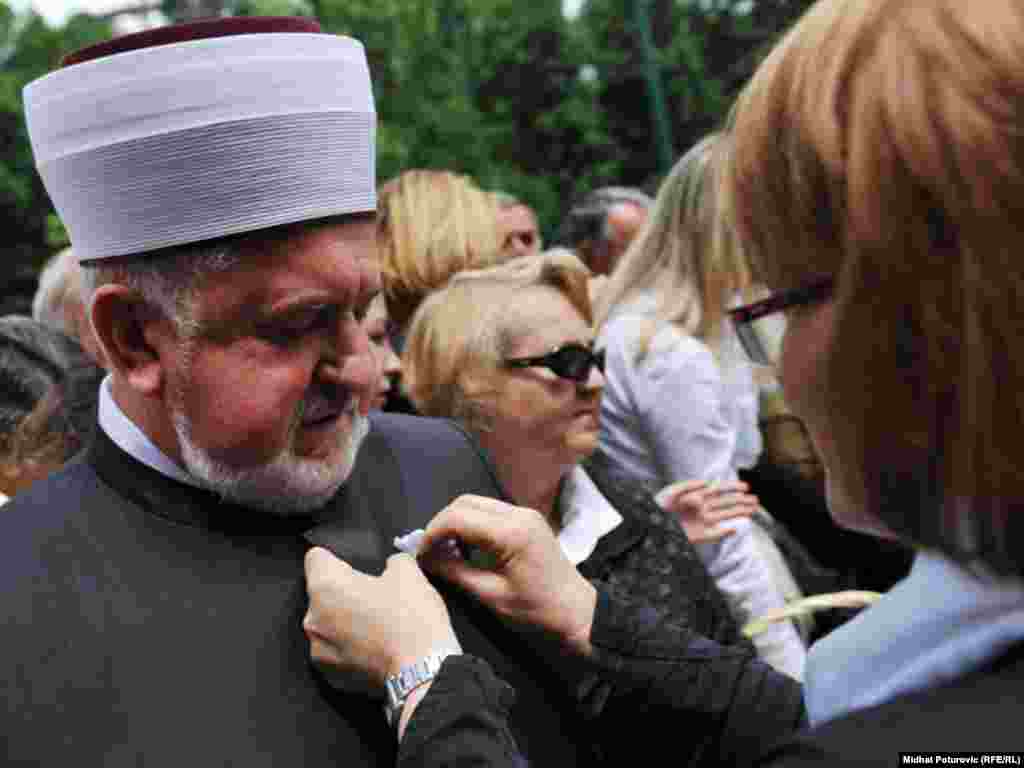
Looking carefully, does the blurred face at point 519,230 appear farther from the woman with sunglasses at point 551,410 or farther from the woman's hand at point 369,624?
the woman's hand at point 369,624

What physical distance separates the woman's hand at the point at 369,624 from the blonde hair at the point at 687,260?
7.18 ft

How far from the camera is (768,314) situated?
56.4 inches

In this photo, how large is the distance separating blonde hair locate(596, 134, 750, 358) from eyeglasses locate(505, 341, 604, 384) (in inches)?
26.3

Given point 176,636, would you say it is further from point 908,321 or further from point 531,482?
point 531,482

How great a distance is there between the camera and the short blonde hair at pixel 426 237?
13.3 ft

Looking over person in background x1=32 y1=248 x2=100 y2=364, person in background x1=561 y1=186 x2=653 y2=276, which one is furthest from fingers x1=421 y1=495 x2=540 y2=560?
person in background x1=561 y1=186 x2=653 y2=276

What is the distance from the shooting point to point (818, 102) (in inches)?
47.7

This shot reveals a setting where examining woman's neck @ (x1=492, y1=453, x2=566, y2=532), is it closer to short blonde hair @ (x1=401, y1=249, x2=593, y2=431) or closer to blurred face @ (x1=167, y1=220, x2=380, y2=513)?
short blonde hair @ (x1=401, y1=249, x2=593, y2=431)

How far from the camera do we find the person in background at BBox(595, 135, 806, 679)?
3666 mm

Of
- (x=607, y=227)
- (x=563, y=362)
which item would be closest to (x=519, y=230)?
(x=607, y=227)

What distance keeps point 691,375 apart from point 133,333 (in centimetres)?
217

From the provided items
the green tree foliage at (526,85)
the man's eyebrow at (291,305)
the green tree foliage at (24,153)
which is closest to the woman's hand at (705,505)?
the man's eyebrow at (291,305)

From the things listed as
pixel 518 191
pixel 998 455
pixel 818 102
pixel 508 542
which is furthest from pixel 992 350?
pixel 518 191

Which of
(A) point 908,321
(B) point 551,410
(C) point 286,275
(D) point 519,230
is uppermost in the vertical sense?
(A) point 908,321
